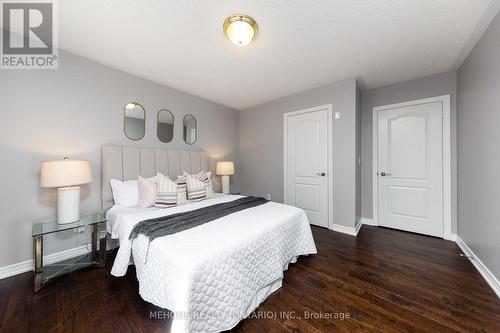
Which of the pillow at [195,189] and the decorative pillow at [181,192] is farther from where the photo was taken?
the pillow at [195,189]

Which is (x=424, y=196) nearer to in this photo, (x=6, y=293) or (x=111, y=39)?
(x=111, y=39)

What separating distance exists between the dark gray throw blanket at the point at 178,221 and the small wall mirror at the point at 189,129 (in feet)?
5.64

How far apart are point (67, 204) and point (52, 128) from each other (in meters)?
0.89

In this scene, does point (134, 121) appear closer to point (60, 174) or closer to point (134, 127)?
point (134, 127)

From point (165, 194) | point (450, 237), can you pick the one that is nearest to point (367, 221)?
point (450, 237)

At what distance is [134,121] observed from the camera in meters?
2.79

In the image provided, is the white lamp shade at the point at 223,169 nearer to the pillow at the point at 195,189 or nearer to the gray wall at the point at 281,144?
the gray wall at the point at 281,144

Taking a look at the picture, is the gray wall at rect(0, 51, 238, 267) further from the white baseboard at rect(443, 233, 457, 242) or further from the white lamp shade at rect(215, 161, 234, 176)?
the white baseboard at rect(443, 233, 457, 242)

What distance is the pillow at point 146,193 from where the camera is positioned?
233 centimetres

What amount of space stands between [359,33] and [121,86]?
9.79ft

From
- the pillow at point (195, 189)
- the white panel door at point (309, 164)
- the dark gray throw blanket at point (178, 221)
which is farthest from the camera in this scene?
the white panel door at point (309, 164)

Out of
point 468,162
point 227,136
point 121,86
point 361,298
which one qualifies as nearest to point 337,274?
point 361,298

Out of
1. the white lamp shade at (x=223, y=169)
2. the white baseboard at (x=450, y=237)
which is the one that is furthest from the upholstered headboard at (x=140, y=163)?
the white baseboard at (x=450, y=237)

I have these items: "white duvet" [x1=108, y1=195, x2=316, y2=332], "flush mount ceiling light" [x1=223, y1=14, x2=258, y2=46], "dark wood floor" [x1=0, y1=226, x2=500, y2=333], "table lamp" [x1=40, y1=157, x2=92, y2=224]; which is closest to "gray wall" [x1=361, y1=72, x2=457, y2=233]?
"dark wood floor" [x1=0, y1=226, x2=500, y2=333]
